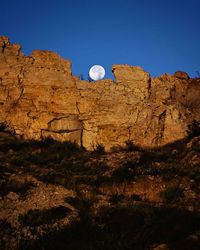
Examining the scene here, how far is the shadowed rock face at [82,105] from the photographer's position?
24078mm

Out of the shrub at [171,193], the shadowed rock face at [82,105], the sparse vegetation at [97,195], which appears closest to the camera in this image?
the sparse vegetation at [97,195]

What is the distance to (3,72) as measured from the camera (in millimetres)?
25391

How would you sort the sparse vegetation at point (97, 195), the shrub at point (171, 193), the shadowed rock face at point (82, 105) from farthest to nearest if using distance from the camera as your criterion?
the shadowed rock face at point (82, 105), the shrub at point (171, 193), the sparse vegetation at point (97, 195)

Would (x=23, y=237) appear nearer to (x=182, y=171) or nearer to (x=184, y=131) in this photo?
(x=182, y=171)

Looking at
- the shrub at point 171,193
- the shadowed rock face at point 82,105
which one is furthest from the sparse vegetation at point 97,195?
the shadowed rock face at point 82,105

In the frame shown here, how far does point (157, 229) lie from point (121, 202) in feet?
12.5

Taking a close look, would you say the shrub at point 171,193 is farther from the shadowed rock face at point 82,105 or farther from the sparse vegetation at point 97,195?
the shadowed rock face at point 82,105

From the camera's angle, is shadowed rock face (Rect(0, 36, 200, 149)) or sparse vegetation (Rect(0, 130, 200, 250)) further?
shadowed rock face (Rect(0, 36, 200, 149))

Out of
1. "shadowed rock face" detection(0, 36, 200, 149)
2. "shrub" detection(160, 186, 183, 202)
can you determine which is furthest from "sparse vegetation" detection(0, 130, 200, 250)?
"shadowed rock face" detection(0, 36, 200, 149)

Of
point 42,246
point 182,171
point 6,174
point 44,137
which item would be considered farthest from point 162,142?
point 42,246

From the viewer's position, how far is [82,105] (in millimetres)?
24953

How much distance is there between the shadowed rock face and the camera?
2408 centimetres

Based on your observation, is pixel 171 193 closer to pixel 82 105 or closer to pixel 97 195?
pixel 97 195

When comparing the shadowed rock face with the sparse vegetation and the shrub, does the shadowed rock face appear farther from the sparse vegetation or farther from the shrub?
the shrub
